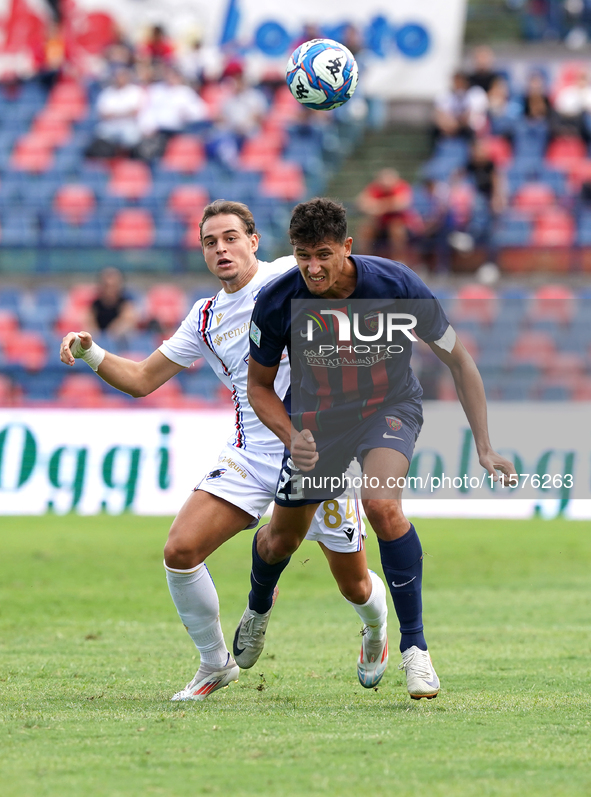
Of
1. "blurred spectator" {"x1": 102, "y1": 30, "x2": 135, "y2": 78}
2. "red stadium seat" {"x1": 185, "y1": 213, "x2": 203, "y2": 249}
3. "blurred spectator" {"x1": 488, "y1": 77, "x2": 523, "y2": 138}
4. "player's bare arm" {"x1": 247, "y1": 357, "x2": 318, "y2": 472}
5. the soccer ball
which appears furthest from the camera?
"blurred spectator" {"x1": 102, "y1": 30, "x2": 135, "y2": 78}

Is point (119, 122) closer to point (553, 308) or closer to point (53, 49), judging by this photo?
point (53, 49)

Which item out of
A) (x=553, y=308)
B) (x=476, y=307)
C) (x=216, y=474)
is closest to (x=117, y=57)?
(x=476, y=307)

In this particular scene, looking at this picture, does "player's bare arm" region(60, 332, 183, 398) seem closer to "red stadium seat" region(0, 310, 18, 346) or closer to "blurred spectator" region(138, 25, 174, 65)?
"red stadium seat" region(0, 310, 18, 346)

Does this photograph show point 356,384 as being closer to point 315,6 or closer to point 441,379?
point 441,379

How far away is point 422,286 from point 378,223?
1177cm

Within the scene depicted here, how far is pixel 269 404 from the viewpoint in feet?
17.5

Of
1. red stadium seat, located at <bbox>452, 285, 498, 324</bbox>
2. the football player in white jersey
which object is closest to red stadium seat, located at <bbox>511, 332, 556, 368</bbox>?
red stadium seat, located at <bbox>452, 285, 498, 324</bbox>

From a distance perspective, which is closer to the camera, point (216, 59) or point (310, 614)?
point (310, 614)

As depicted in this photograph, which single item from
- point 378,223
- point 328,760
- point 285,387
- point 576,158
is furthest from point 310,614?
point 576,158

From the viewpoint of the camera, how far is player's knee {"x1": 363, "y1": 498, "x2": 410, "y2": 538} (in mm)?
4969

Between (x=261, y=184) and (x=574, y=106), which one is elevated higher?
(x=574, y=106)

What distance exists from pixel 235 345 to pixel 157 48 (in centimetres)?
1765

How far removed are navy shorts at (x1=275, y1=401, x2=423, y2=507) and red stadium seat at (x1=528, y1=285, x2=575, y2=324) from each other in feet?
32.2

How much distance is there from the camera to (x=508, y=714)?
4.82 metres
